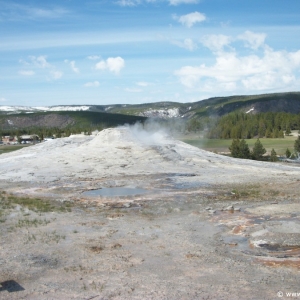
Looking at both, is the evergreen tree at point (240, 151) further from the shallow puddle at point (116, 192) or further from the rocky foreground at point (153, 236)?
the shallow puddle at point (116, 192)

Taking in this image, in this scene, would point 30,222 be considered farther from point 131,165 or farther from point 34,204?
point 131,165

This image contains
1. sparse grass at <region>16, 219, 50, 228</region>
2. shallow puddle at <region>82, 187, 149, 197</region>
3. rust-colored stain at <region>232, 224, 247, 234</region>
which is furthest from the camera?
shallow puddle at <region>82, 187, 149, 197</region>

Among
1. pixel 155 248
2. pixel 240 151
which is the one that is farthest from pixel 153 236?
pixel 240 151

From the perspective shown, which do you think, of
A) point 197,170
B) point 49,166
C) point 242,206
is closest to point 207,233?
point 242,206

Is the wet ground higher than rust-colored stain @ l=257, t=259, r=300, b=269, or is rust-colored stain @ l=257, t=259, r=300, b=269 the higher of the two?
rust-colored stain @ l=257, t=259, r=300, b=269

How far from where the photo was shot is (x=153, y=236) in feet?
46.9

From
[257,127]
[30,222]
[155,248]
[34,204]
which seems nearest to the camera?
[155,248]

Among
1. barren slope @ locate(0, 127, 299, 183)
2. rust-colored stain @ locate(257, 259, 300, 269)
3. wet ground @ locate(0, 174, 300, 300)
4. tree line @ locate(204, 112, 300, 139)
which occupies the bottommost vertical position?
wet ground @ locate(0, 174, 300, 300)

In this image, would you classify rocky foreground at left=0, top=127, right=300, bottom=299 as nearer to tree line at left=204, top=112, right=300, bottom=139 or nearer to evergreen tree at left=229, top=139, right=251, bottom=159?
evergreen tree at left=229, top=139, right=251, bottom=159

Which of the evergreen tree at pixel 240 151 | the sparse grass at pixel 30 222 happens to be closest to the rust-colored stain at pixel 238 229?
the sparse grass at pixel 30 222

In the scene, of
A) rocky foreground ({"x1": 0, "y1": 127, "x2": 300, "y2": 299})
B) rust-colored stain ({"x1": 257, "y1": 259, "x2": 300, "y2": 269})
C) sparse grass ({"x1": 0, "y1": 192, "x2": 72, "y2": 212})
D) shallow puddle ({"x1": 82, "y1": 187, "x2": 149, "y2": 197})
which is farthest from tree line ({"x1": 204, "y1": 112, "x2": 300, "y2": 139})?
rust-colored stain ({"x1": 257, "y1": 259, "x2": 300, "y2": 269})

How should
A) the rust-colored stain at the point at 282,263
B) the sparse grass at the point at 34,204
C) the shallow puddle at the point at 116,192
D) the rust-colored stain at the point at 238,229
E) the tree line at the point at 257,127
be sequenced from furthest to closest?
the tree line at the point at 257,127 < the shallow puddle at the point at 116,192 < the sparse grass at the point at 34,204 < the rust-colored stain at the point at 238,229 < the rust-colored stain at the point at 282,263

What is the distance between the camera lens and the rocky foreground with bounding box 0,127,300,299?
9875mm

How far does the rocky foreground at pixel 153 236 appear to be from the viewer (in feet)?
32.4
